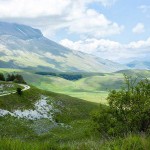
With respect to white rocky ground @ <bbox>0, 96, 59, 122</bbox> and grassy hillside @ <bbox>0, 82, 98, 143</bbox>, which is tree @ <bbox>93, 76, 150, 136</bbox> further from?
white rocky ground @ <bbox>0, 96, 59, 122</bbox>

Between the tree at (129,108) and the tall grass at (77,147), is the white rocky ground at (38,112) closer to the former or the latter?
the tree at (129,108)

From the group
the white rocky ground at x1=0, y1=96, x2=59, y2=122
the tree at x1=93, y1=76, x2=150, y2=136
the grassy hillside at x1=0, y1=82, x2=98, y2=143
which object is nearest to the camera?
the tree at x1=93, y1=76, x2=150, y2=136

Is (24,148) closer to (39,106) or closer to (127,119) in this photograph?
(127,119)

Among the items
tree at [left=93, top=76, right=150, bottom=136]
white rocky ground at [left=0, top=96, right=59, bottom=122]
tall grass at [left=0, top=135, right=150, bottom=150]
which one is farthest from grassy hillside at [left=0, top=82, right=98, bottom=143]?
tall grass at [left=0, top=135, right=150, bottom=150]

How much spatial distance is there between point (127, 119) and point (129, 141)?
80.8 feet

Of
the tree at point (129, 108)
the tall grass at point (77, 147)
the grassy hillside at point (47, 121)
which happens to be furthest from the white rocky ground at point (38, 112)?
the tall grass at point (77, 147)

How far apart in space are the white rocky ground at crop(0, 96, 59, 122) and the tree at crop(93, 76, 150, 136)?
55.6 metres

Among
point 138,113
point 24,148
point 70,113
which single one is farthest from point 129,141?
point 70,113

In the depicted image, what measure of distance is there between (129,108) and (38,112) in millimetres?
69146

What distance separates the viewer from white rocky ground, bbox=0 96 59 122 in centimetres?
9340

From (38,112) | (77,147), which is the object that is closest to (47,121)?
(38,112)

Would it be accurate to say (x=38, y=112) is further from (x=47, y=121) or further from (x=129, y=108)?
(x=129, y=108)

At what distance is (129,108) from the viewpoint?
118 ft

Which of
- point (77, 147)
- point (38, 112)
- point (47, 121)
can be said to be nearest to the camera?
point (77, 147)
